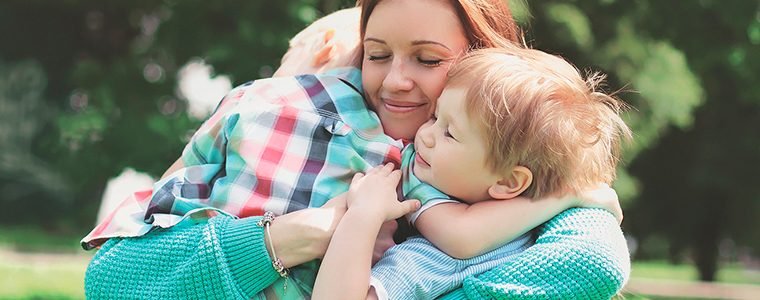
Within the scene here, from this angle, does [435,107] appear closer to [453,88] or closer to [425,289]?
[453,88]

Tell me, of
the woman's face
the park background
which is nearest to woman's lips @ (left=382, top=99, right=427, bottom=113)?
the woman's face

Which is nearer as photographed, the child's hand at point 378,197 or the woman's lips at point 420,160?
the child's hand at point 378,197

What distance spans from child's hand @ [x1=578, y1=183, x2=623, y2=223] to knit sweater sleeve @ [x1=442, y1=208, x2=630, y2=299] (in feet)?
0.30

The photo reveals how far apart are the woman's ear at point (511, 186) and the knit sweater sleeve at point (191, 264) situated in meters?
0.58

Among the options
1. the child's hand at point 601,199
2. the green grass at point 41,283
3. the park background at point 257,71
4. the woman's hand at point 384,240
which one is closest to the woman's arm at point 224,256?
the woman's hand at point 384,240

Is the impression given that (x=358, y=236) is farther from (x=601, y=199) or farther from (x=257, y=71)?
(x=257, y=71)

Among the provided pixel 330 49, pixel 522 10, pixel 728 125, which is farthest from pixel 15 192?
pixel 330 49

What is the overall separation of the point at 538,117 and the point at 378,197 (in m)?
0.43

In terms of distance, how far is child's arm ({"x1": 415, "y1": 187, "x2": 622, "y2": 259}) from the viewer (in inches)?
99.7

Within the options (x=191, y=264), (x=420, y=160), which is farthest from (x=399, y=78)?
(x=191, y=264)

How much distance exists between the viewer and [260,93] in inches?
117

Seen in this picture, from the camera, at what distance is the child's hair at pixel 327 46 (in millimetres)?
3200

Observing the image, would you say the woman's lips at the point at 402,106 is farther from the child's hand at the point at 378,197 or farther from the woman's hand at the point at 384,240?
the woman's hand at the point at 384,240

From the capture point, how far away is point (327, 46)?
10.6ft
